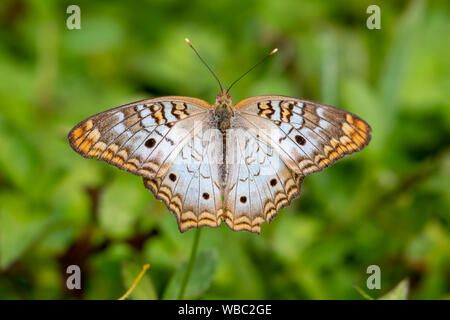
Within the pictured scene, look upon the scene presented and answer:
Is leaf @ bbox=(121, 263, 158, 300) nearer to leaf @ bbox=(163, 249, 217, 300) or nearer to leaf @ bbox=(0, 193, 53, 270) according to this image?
leaf @ bbox=(163, 249, 217, 300)

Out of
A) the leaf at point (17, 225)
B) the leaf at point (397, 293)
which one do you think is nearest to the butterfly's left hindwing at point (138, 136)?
the leaf at point (17, 225)

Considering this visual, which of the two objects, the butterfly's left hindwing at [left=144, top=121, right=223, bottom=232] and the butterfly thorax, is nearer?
the butterfly's left hindwing at [left=144, top=121, right=223, bottom=232]

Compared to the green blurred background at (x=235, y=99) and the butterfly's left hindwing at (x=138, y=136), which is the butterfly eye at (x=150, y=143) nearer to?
the butterfly's left hindwing at (x=138, y=136)

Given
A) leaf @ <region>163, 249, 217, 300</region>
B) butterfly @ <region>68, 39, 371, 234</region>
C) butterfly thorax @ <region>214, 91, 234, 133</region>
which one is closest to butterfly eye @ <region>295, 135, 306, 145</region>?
butterfly @ <region>68, 39, 371, 234</region>

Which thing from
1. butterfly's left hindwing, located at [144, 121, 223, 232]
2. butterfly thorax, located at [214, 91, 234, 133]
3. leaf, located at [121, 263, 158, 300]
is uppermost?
butterfly thorax, located at [214, 91, 234, 133]

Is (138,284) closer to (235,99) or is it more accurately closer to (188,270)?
(188,270)

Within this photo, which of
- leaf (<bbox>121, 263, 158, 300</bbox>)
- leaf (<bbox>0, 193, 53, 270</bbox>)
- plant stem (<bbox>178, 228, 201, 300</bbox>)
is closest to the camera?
plant stem (<bbox>178, 228, 201, 300</bbox>)

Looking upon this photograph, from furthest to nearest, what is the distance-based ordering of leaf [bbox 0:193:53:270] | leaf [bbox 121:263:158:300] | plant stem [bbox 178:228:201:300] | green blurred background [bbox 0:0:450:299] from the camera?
green blurred background [bbox 0:0:450:299] → leaf [bbox 0:193:53:270] → leaf [bbox 121:263:158:300] → plant stem [bbox 178:228:201:300]

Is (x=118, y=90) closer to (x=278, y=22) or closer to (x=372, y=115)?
(x=278, y=22)
